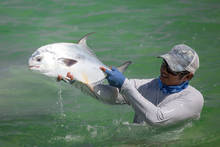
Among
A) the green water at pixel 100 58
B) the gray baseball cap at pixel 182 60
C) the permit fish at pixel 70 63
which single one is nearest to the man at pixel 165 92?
the gray baseball cap at pixel 182 60

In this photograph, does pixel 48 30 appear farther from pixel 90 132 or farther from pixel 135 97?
pixel 135 97

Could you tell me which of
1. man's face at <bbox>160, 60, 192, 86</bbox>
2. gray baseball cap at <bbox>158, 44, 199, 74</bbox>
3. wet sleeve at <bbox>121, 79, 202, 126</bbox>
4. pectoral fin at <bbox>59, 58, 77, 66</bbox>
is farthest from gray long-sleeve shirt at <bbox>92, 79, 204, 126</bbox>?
pectoral fin at <bbox>59, 58, 77, 66</bbox>

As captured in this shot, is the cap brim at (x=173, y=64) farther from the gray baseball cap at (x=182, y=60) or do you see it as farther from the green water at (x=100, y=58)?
the green water at (x=100, y=58)

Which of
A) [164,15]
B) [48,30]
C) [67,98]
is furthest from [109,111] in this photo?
[164,15]

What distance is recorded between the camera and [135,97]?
4.55m

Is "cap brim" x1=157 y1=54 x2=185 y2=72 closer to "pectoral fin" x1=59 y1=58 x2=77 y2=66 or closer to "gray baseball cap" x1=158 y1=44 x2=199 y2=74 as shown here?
"gray baseball cap" x1=158 y1=44 x2=199 y2=74

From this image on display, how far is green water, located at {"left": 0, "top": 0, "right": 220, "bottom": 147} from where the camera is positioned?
5.68m

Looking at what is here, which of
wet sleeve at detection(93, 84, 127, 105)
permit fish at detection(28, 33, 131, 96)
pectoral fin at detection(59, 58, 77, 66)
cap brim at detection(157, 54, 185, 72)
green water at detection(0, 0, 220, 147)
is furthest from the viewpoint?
green water at detection(0, 0, 220, 147)

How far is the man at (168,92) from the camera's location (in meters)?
4.55

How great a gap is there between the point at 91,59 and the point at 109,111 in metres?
2.48

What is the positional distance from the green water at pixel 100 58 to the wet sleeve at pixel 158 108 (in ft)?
1.84

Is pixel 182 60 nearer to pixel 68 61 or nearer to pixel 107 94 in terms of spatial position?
pixel 107 94

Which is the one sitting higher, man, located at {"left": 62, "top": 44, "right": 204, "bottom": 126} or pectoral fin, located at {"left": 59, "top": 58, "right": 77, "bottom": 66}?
pectoral fin, located at {"left": 59, "top": 58, "right": 77, "bottom": 66}

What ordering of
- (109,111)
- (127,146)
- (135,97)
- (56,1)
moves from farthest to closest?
(56,1) → (109,111) → (127,146) → (135,97)
